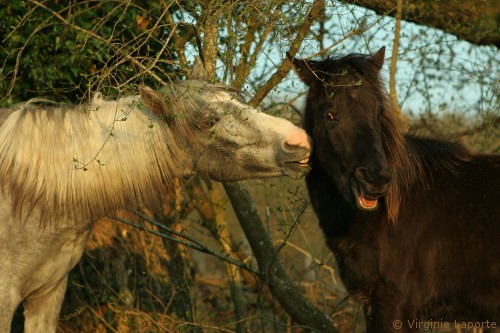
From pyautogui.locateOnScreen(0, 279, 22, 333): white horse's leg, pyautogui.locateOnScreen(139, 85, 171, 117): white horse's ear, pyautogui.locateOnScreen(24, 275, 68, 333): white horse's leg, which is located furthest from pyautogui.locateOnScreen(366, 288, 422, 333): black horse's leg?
pyautogui.locateOnScreen(0, 279, 22, 333): white horse's leg

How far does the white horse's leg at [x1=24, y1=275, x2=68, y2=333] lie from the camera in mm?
4531

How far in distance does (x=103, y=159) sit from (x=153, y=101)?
0.49 meters

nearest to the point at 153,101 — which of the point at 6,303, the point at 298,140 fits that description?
the point at 298,140

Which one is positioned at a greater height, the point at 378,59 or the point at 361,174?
the point at 378,59

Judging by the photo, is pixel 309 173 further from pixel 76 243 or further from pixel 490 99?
pixel 490 99

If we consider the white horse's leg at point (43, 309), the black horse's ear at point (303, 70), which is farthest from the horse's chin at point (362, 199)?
the white horse's leg at point (43, 309)

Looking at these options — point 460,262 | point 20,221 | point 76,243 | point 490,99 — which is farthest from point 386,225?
point 490,99

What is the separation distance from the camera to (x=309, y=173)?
4652 millimetres

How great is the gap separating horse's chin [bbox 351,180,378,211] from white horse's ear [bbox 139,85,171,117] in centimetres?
124

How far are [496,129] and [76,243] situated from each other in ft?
16.6

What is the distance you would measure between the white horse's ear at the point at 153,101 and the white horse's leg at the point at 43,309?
132 cm

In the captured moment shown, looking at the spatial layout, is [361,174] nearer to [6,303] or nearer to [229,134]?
[229,134]

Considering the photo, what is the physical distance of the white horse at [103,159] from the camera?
4.21 metres

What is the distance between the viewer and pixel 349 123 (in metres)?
4.24
